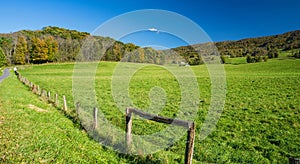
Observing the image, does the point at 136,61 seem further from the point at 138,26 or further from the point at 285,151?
the point at 285,151

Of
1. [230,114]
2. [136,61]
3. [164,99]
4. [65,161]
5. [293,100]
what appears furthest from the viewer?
[164,99]

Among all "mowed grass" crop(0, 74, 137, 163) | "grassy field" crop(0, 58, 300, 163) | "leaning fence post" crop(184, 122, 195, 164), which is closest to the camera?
"leaning fence post" crop(184, 122, 195, 164)

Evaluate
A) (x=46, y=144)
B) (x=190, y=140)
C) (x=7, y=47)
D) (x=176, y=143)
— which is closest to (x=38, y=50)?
(x=7, y=47)

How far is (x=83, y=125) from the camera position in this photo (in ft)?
36.9

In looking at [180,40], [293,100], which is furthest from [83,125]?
[293,100]

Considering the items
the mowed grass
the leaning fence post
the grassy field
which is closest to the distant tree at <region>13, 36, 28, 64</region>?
the grassy field

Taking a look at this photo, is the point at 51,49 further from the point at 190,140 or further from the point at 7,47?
the point at 190,140

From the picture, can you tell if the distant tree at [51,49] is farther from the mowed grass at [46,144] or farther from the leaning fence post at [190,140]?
the leaning fence post at [190,140]

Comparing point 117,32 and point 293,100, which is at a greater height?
point 117,32

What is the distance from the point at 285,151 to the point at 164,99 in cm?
1339

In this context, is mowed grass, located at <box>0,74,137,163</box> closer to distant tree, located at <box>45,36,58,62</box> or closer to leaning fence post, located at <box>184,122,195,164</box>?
leaning fence post, located at <box>184,122,195,164</box>

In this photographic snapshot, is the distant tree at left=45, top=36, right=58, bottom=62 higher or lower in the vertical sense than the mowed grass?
higher

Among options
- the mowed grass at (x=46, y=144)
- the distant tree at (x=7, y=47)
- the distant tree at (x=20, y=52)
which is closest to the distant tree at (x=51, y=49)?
the distant tree at (x=20, y=52)

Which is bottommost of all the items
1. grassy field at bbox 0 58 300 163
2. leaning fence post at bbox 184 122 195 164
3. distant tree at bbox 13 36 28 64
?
grassy field at bbox 0 58 300 163
